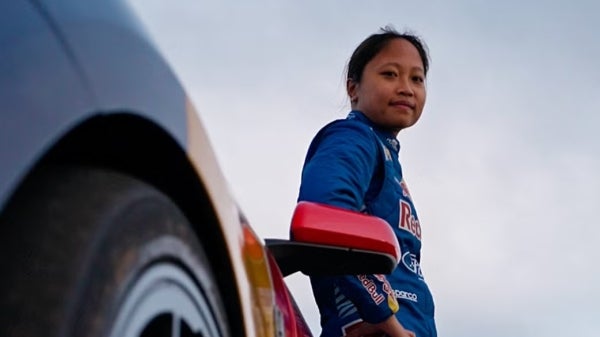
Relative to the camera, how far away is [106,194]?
1.46m

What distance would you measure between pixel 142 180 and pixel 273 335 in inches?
20.6

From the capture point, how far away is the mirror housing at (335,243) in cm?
235

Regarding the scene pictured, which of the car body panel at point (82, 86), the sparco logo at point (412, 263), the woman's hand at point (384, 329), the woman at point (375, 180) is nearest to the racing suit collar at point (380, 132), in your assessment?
the woman at point (375, 180)

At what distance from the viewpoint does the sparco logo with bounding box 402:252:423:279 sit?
353 centimetres

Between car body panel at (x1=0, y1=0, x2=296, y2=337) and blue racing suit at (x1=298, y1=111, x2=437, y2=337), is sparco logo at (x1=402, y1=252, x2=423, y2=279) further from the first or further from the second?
car body panel at (x1=0, y1=0, x2=296, y2=337)

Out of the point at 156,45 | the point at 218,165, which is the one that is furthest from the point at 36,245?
the point at 218,165

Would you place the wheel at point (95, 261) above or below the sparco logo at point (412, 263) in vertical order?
below

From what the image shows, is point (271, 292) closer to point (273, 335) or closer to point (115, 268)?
point (273, 335)

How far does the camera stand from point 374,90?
4.00 meters

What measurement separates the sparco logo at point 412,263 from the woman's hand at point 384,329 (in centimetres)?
30

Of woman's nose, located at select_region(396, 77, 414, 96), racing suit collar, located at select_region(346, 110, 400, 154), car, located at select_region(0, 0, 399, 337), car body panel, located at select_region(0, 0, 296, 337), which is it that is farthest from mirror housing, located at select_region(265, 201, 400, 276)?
woman's nose, located at select_region(396, 77, 414, 96)

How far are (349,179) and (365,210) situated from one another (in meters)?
0.26

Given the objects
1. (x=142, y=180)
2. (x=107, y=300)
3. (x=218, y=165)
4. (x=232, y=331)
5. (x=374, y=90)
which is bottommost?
(x=107, y=300)

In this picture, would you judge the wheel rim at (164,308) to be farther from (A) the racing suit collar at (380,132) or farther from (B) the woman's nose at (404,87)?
(B) the woman's nose at (404,87)
